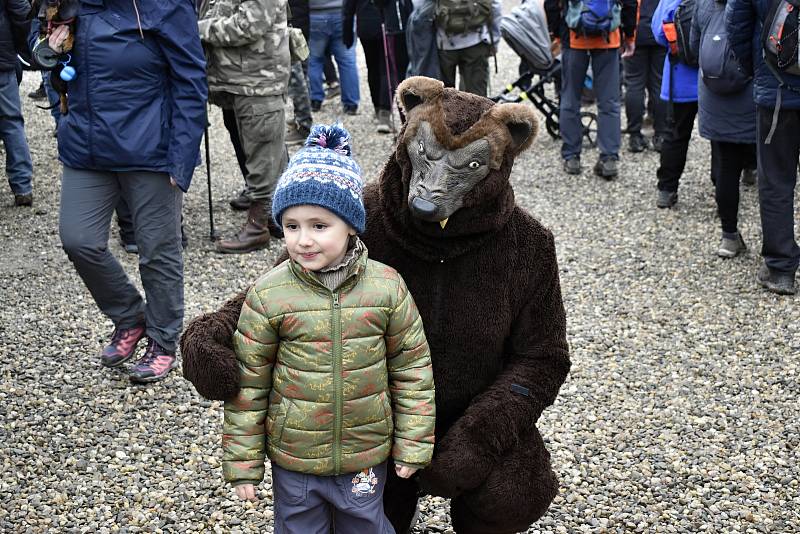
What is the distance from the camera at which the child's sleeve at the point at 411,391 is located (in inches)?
100

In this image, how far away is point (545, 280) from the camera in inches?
108

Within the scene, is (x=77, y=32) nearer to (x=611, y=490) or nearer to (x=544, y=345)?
(x=544, y=345)

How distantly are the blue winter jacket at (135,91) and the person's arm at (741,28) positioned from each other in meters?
3.02

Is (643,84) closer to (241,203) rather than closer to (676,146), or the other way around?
(676,146)

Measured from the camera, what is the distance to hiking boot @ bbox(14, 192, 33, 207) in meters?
7.51

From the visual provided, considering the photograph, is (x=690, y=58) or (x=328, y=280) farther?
(x=690, y=58)

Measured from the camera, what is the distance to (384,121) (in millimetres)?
10078

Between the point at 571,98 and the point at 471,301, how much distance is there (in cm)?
590

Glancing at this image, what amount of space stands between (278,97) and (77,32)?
229 cm

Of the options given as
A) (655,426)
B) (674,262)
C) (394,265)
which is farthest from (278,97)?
(394,265)

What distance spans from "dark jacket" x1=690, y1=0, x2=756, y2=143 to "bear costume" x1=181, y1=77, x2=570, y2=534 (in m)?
3.85

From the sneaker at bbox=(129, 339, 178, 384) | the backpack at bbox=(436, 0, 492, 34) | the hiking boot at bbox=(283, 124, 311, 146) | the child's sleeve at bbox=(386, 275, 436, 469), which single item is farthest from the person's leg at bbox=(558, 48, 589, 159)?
the child's sleeve at bbox=(386, 275, 436, 469)

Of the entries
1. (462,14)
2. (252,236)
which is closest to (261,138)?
(252,236)

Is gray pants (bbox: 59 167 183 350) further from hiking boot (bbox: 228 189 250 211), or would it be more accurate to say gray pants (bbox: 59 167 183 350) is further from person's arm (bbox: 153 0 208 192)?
hiking boot (bbox: 228 189 250 211)
